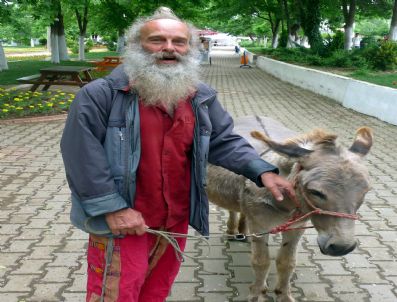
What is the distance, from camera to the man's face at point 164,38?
8.38ft

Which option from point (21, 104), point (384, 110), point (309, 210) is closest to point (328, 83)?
point (384, 110)

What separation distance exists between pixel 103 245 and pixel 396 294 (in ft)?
8.42

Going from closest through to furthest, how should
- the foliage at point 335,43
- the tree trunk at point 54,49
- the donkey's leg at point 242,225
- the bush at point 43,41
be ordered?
the donkey's leg at point 242,225, the foliage at point 335,43, the tree trunk at point 54,49, the bush at point 43,41

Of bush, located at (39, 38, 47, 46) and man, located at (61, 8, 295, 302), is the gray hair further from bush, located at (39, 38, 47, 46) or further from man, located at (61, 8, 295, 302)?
bush, located at (39, 38, 47, 46)

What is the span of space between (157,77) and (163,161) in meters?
0.45

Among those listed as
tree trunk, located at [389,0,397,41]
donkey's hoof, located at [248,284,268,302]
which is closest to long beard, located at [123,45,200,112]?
donkey's hoof, located at [248,284,268,302]

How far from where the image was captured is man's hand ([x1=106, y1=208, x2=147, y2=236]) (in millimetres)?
2418

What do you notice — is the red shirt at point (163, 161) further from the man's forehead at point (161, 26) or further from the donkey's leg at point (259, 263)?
the donkey's leg at point (259, 263)

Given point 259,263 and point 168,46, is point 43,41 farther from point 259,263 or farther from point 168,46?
point 168,46

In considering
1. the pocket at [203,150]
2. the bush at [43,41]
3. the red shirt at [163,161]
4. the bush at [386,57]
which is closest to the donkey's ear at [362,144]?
the pocket at [203,150]

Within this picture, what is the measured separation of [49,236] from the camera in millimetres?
4848

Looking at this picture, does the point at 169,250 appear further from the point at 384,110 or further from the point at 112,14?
the point at 112,14

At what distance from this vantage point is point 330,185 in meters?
2.55

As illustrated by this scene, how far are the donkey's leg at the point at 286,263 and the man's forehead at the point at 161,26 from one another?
5.79 ft
